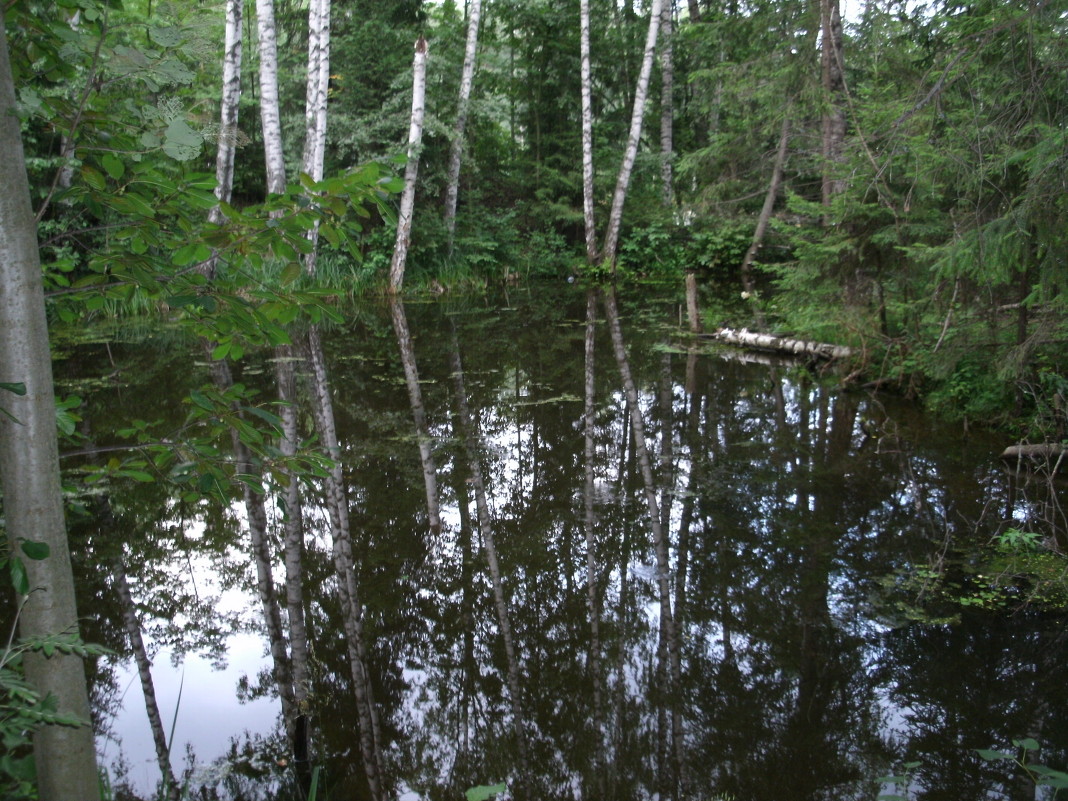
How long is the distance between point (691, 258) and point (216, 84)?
12066 mm

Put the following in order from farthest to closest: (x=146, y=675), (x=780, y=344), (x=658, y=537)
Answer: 1. (x=780, y=344)
2. (x=658, y=537)
3. (x=146, y=675)

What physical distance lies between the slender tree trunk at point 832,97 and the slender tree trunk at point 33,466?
8580mm

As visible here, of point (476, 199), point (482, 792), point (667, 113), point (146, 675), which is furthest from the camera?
point (667, 113)

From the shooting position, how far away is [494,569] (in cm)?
464

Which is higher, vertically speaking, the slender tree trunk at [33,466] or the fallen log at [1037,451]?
the slender tree trunk at [33,466]

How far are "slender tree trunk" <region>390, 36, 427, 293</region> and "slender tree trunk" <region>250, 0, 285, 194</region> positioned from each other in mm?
2556

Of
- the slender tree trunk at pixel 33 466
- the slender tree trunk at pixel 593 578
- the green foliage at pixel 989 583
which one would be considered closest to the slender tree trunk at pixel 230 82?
the slender tree trunk at pixel 593 578

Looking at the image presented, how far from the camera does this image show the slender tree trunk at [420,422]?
5563mm

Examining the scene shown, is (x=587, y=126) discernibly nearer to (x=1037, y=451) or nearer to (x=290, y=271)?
(x=1037, y=451)

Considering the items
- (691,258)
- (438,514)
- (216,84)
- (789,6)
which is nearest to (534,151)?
(691,258)

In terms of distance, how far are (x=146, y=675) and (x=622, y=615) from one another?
2205mm

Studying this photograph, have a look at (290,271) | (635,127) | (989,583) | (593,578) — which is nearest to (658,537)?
(593,578)

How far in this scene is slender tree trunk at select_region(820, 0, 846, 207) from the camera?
30.6 ft

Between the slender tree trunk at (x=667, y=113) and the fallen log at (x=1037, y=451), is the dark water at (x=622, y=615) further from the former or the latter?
the slender tree trunk at (x=667, y=113)
